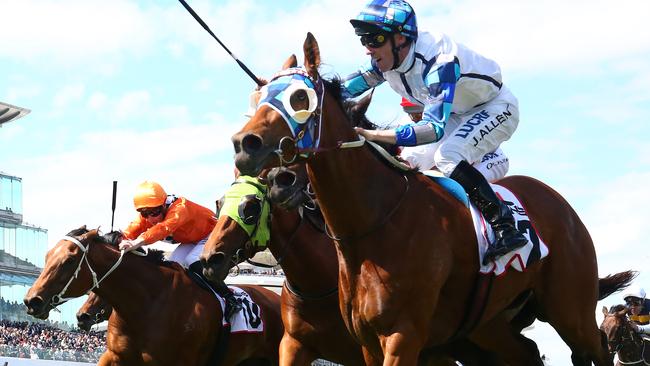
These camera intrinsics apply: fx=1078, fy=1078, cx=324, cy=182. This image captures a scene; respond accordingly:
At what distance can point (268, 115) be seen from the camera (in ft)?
19.4

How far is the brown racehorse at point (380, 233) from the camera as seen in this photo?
615 cm

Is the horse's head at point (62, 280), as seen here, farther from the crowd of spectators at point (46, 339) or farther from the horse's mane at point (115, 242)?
the crowd of spectators at point (46, 339)

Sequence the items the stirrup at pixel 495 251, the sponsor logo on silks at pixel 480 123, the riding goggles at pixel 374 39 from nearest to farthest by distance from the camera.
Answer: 1. the stirrup at pixel 495 251
2. the riding goggles at pixel 374 39
3. the sponsor logo on silks at pixel 480 123

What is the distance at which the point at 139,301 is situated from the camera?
998cm

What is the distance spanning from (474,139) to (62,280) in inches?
177

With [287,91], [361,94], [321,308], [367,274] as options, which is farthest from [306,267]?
[287,91]

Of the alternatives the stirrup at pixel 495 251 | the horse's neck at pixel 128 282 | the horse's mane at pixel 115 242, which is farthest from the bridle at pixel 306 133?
the horse's mane at pixel 115 242

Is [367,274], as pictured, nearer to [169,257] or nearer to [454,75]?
[454,75]

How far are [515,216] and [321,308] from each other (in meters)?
1.96

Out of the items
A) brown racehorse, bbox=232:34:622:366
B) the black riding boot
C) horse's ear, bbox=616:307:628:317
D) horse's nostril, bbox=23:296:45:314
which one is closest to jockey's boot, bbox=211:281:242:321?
the black riding boot

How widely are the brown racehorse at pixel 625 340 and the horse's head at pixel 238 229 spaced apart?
32.9 ft

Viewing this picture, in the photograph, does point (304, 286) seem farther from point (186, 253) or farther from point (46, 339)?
point (46, 339)

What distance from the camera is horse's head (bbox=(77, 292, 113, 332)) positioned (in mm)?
11039

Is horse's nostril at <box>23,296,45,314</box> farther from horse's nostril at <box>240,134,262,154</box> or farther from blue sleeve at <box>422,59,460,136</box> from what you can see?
horse's nostril at <box>240,134,262,154</box>
